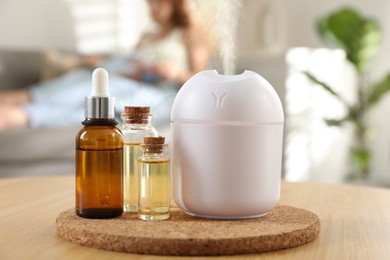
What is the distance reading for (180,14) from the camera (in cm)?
379

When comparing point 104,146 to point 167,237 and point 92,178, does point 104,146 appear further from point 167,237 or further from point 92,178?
point 167,237

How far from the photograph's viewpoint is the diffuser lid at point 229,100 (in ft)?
2.38

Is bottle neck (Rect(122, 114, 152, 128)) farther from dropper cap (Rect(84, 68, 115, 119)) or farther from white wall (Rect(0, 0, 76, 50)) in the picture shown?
white wall (Rect(0, 0, 76, 50))

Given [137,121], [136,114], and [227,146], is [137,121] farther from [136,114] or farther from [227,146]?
[227,146]

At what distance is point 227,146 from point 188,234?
0.40 ft

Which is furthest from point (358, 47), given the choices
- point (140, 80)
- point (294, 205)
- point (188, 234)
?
point (188, 234)

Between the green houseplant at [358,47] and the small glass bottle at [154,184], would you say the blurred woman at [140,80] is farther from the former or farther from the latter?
the small glass bottle at [154,184]

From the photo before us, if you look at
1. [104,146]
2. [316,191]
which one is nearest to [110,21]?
[316,191]

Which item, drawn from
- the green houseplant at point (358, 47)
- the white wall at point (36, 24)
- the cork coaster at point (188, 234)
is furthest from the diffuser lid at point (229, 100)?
the white wall at point (36, 24)

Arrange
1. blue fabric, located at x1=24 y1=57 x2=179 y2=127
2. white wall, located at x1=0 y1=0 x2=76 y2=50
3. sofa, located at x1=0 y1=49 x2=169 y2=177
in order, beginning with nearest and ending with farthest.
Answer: sofa, located at x1=0 y1=49 x2=169 y2=177 → blue fabric, located at x1=24 y1=57 x2=179 y2=127 → white wall, located at x1=0 y1=0 x2=76 y2=50

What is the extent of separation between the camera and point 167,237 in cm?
63

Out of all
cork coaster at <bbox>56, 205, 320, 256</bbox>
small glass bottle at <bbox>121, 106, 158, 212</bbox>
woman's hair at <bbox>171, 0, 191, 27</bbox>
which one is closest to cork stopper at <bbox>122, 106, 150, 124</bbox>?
small glass bottle at <bbox>121, 106, 158, 212</bbox>

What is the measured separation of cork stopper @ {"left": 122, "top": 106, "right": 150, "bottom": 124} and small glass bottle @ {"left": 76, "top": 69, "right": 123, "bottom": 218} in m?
0.05

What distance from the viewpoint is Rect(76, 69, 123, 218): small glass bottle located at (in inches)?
29.0
